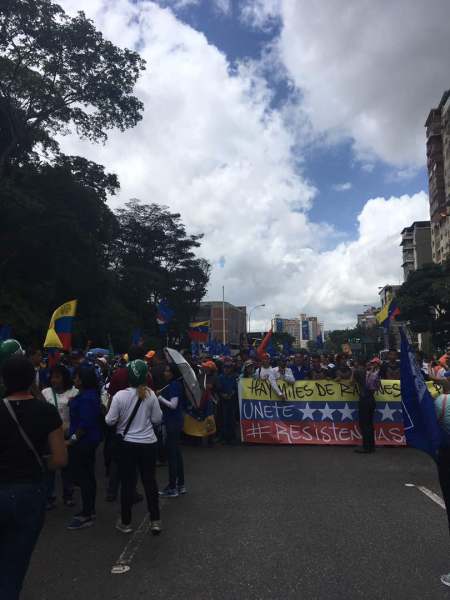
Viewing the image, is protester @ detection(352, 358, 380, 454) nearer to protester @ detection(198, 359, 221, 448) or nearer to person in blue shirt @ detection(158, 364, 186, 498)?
protester @ detection(198, 359, 221, 448)

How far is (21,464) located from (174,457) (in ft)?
11.9

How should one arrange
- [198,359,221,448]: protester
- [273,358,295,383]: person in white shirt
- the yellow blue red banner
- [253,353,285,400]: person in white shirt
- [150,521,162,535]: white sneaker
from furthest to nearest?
1. [273,358,295,383]: person in white shirt
2. [253,353,285,400]: person in white shirt
3. the yellow blue red banner
4. [198,359,221,448]: protester
5. [150,521,162,535]: white sneaker

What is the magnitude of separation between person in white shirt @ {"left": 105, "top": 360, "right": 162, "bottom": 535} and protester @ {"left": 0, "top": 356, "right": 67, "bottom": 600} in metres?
2.02

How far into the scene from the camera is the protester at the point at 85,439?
541 cm

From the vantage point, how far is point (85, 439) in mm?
5488

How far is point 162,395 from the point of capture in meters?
6.34

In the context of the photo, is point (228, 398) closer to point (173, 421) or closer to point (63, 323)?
point (63, 323)

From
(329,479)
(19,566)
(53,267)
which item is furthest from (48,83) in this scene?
(19,566)

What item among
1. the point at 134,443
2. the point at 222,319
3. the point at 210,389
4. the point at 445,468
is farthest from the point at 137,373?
the point at 222,319

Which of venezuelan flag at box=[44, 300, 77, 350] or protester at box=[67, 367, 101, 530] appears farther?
venezuelan flag at box=[44, 300, 77, 350]

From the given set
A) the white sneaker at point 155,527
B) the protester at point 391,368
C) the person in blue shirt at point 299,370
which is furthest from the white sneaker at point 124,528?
the person in blue shirt at point 299,370

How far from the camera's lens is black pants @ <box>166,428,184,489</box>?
244 inches

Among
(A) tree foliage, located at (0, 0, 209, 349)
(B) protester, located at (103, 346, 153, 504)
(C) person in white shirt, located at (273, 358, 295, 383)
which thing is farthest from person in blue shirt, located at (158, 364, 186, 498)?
(A) tree foliage, located at (0, 0, 209, 349)

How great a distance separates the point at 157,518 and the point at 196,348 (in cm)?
1841
